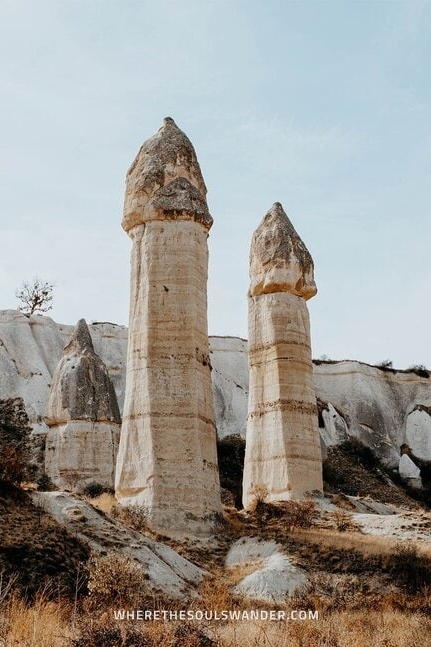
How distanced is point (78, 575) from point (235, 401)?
29135 millimetres

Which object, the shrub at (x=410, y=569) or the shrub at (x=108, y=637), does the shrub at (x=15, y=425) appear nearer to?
the shrub at (x=410, y=569)

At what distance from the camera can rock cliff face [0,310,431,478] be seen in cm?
3856

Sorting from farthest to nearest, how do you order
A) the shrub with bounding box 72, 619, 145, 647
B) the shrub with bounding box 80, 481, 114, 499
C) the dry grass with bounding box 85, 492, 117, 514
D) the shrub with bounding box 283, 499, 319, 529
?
the shrub with bounding box 80, 481, 114, 499
the shrub with bounding box 283, 499, 319, 529
the dry grass with bounding box 85, 492, 117, 514
the shrub with bounding box 72, 619, 145, 647

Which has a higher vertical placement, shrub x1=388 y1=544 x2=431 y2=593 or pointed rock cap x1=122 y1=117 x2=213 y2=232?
pointed rock cap x1=122 y1=117 x2=213 y2=232

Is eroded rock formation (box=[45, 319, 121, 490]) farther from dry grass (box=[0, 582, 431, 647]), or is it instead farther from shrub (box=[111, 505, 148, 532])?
dry grass (box=[0, 582, 431, 647])

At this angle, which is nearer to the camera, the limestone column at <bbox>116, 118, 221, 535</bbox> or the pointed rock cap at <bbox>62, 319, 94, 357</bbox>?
the limestone column at <bbox>116, 118, 221, 535</bbox>

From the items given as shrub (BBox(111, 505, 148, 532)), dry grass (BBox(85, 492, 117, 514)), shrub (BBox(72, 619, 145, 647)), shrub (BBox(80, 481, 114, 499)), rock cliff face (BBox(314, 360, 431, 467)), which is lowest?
shrub (BBox(72, 619, 145, 647))

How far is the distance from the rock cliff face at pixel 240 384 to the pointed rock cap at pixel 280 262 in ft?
50.7

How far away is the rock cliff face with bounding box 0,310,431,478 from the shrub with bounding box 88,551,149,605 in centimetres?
2456

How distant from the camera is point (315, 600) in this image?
13.0 metres

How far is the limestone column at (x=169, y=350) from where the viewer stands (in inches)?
674

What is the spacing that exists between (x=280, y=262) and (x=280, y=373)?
9.60ft

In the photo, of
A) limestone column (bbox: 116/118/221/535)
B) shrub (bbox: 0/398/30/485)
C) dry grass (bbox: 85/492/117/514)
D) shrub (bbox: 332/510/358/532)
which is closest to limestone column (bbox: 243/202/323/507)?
shrub (bbox: 332/510/358/532)

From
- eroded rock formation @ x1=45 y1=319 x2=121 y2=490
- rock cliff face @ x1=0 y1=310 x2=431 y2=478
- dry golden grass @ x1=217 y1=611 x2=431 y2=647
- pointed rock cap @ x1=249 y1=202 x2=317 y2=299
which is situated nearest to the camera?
dry golden grass @ x1=217 y1=611 x2=431 y2=647
